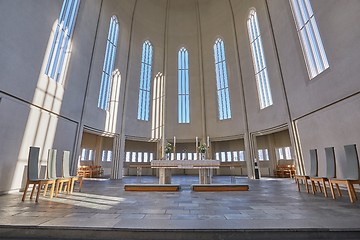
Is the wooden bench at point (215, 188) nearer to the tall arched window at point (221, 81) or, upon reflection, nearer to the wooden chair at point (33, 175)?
the wooden chair at point (33, 175)

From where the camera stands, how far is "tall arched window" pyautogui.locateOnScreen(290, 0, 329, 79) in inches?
257

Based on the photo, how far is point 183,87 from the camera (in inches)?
521

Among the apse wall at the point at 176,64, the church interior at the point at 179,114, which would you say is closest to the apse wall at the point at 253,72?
the church interior at the point at 179,114

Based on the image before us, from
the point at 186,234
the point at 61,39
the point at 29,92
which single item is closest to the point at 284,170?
the point at 186,234

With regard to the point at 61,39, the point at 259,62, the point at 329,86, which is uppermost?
the point at 259,62

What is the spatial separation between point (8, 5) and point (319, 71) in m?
9.96

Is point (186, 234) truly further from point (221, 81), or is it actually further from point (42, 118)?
point (221, 81)

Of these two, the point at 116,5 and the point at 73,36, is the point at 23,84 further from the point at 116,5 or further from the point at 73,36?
the point at 116,5

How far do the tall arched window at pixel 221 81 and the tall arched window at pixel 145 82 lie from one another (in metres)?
4.80

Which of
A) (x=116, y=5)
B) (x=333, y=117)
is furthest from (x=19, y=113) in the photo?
(x=333, y=117)

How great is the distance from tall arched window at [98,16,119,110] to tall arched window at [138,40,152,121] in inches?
88.9

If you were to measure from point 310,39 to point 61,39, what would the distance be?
9629 millimetres

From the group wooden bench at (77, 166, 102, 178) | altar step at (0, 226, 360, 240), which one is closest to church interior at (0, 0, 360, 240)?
altar step at (0, 226, 360, 240)

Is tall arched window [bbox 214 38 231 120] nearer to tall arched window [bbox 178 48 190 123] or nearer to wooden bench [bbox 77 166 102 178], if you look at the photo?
tall arched window [bbox 178 48 190 123]
